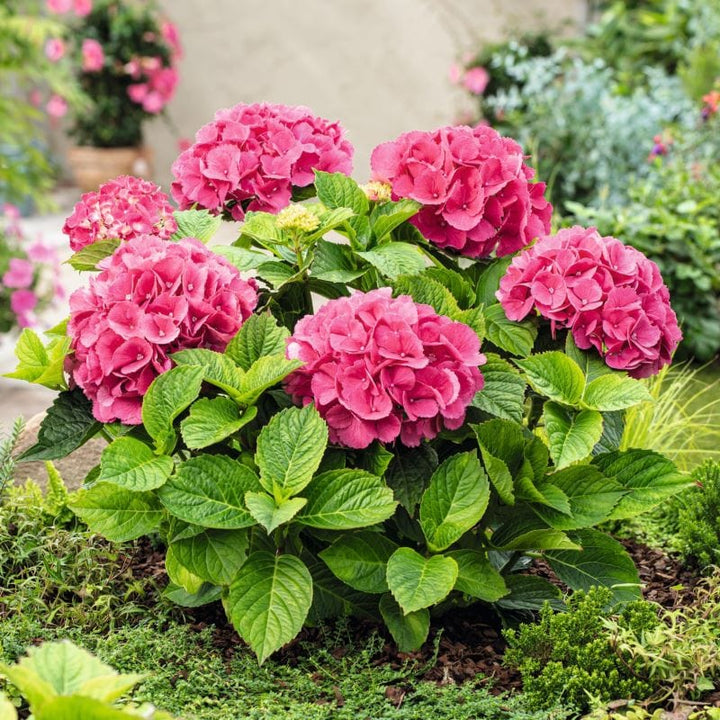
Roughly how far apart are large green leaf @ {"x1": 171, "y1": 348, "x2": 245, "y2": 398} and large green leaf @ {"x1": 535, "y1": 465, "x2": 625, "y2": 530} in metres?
0.60

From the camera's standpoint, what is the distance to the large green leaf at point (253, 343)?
197 cm

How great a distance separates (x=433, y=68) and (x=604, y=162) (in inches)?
126

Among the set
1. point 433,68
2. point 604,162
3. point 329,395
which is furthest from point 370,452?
point 433,68

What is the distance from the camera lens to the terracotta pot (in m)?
8.44

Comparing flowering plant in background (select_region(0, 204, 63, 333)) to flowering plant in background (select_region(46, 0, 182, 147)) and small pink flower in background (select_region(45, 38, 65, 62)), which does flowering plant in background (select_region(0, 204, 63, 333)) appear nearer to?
small pink flower in background (select_region(45, 38, 65, 62))

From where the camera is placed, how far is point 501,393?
1.97 m

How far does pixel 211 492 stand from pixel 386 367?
1.22 feet

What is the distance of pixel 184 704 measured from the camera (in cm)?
187

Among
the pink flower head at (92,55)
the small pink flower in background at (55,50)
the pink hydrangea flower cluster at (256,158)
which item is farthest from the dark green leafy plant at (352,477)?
the pink flower head at (92,55)

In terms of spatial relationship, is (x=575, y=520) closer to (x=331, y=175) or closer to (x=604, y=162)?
(x=331, y=175)

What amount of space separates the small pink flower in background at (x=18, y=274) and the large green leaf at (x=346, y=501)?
3.56 meters

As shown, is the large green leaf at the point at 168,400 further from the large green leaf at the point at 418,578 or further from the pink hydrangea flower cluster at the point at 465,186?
the pink hydrangea flower cluster at the point at 465,186

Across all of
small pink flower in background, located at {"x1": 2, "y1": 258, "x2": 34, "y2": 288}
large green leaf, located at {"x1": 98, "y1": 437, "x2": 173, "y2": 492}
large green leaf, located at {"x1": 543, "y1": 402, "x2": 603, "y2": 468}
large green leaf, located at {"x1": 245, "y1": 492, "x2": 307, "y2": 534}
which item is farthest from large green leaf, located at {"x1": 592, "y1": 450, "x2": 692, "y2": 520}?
small pink flower in background, located at {"x1": 2, "y1": 258, "x2": 34, "y2": 288}

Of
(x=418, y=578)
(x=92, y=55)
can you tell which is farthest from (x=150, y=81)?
(x=418, y=578)
